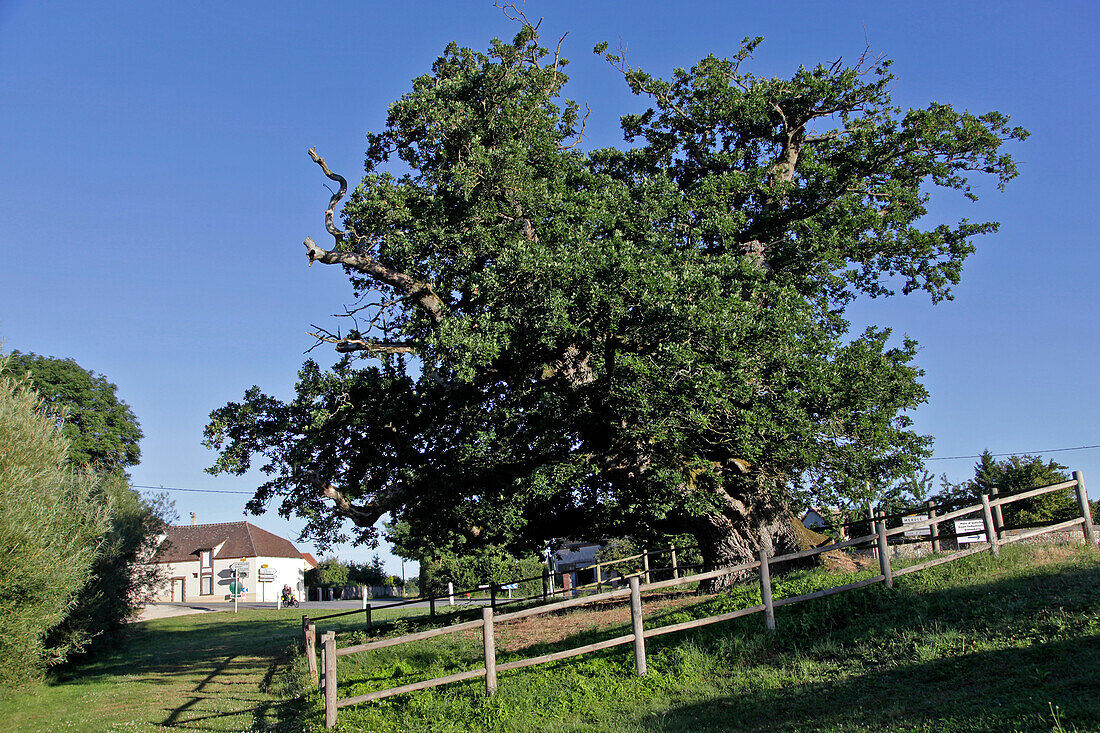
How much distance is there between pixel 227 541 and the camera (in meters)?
77.4

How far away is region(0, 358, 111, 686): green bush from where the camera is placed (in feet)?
60.1

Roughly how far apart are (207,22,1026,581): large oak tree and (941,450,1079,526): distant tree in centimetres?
1729

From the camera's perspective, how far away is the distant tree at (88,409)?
4438cm

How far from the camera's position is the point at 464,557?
19562 millimetres

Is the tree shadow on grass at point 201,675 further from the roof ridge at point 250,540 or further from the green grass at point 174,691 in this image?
the roof ridge at point 250,540

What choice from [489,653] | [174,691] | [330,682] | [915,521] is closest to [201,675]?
[174,691]

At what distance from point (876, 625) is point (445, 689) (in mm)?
7110

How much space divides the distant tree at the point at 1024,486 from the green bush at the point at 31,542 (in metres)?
32.0

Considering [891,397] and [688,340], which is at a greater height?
[688,340]

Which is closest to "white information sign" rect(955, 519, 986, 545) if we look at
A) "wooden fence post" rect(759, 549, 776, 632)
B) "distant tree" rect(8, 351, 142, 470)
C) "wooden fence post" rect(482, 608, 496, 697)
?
"wooden fence post" rect(759, 549, 776, 632)

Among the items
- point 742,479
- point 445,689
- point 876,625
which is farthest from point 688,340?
point 445,689

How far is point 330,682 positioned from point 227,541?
74.1m

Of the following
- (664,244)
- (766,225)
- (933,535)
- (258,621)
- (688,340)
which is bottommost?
(258,621)

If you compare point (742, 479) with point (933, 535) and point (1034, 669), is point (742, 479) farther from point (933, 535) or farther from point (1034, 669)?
point (1034, 669)
